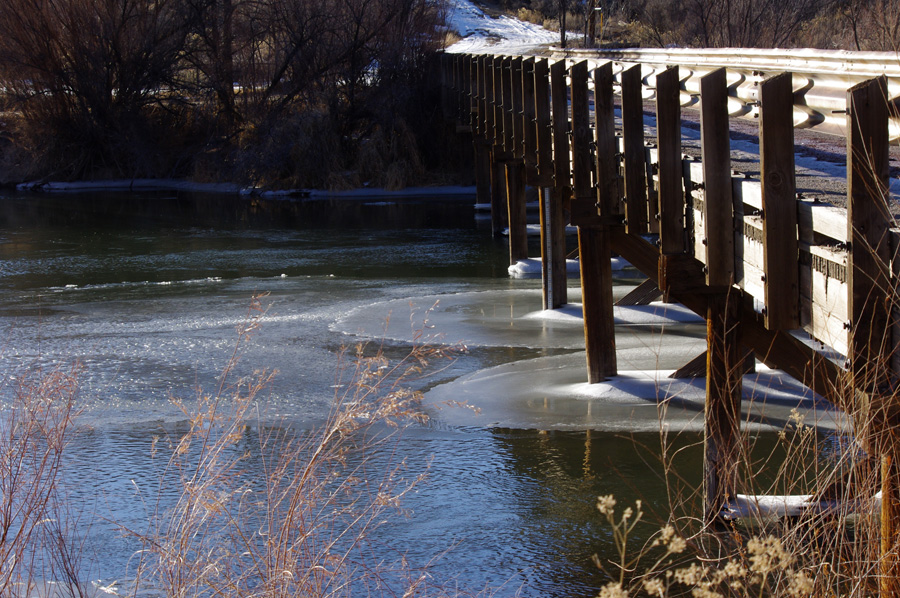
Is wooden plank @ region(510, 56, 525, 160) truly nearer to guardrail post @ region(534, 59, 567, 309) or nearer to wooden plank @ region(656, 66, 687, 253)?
guardrail post @ region(534, 59, 567, 309)

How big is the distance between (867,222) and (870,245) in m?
0.10

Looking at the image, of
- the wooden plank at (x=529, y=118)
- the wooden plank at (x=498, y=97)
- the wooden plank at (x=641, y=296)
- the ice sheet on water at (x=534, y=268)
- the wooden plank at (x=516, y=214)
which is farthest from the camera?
the wooden plank at (x=516, y=214)

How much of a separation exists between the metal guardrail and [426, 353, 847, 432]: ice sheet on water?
94.9 inches

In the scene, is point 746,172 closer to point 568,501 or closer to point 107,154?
point 568,501

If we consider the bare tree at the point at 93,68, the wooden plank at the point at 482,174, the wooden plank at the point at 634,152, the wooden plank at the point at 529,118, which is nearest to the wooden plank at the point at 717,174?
the wooden plank at the point at 634,152

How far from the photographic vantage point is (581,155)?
32.2ft

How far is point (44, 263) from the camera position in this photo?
62.7 ft

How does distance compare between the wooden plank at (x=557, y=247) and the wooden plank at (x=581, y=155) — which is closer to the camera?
the wooden plank at (x=581, y=155)

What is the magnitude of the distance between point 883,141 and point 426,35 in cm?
2923

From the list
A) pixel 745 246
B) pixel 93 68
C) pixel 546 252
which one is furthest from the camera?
pixel 93 68

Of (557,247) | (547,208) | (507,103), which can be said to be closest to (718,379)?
(557,247)

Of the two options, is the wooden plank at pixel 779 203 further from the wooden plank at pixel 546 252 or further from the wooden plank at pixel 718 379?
the wooden plank at pixel 546 252

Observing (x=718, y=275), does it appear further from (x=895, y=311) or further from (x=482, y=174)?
(x=482, y=174)

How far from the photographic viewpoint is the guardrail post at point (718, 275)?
581cm
